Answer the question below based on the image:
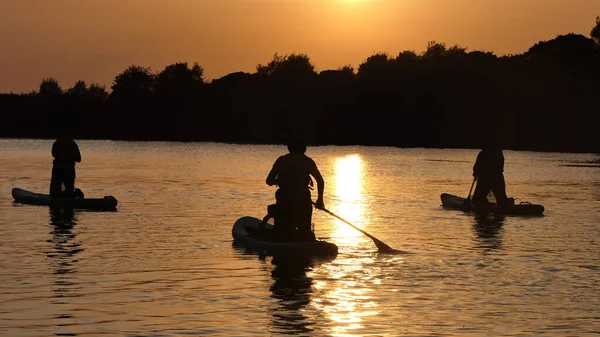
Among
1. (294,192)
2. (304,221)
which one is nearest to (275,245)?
(304,221)

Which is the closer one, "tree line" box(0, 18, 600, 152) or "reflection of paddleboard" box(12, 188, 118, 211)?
"reflection of paddleboard" box(12, 188, 118, 211)

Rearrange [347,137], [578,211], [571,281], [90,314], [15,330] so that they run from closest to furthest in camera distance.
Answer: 1. [15,330]
2. [90,314]
3. [571,281]
4. [578,211]
5. [347,137]

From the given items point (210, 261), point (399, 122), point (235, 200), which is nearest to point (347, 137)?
point (399, 122)

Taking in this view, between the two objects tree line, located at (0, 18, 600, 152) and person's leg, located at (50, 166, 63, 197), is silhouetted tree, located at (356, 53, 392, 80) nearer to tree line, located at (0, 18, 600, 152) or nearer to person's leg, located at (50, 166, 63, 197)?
tree line, located at (0, 18, 600, 152)

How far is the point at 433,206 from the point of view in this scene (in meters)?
38.8

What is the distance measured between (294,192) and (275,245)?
1091mm

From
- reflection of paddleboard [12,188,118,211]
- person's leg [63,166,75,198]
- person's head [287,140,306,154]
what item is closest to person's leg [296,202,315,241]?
person's head [287,140,306,154]

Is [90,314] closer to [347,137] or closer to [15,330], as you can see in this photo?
[15,330]

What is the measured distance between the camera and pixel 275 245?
21094 mm

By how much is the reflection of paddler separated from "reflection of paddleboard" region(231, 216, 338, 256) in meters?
0.24

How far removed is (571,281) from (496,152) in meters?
14.1

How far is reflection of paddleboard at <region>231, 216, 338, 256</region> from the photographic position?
2089 centimetres

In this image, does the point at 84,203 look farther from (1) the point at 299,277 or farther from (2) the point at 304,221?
(1) the point at 299,277

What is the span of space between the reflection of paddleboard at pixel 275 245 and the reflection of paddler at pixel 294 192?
0.24 meters
